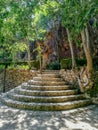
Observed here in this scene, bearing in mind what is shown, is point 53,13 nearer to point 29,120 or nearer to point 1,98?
point 1,98

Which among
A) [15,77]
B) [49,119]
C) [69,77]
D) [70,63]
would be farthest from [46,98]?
[15,77]

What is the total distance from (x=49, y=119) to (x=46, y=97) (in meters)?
2.26

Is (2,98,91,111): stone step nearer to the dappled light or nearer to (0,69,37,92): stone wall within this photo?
the dappled light

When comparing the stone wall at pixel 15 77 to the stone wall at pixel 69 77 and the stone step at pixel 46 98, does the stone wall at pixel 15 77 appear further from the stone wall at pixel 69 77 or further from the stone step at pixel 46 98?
the stone step at pixel 46 98

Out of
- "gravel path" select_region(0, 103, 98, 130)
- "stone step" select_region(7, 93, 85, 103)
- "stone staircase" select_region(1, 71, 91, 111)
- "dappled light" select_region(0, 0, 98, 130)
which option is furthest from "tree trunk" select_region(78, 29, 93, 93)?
"gravel path" select_region(0, 103, 98, 130)

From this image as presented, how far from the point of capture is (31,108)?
9.28m

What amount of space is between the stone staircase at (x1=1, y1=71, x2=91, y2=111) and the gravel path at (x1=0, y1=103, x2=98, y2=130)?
1.47 feet

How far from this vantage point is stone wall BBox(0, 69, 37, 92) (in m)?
15.6

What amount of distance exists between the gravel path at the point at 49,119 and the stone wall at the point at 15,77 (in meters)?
Result: 6.09

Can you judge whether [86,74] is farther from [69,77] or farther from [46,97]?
[46,97]

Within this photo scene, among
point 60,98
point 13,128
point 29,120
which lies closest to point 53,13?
point 60,98

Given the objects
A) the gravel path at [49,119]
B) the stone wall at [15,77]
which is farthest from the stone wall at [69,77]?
the gravel path at [49,119]

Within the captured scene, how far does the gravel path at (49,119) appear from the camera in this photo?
6887 mm

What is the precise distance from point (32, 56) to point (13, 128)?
1885 cm
